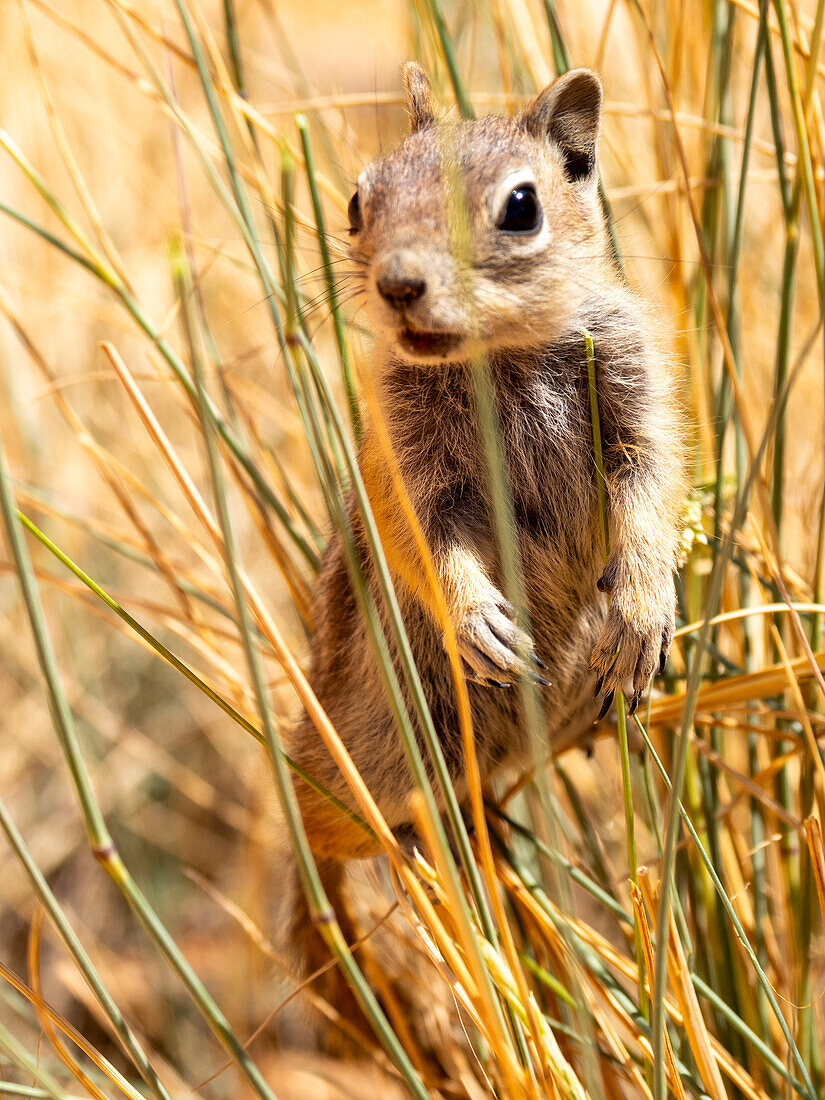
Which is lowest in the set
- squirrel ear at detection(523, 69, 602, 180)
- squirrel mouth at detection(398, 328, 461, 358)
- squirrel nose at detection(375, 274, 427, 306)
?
squirrel mouth at detection(398, 328, 461, 358)

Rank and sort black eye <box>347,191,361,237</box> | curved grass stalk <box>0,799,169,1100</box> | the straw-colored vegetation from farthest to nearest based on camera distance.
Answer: black eye <box>347,191,361,237</box> → the straw-colored vegetation → curved grass stalk <box>0,799,169,1100</box>

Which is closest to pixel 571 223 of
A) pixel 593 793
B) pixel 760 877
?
pixel 760 877

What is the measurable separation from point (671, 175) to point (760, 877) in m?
1.61

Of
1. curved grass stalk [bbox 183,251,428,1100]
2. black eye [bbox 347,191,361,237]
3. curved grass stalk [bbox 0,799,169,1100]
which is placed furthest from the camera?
black eye [bbox 347,191,361,237]

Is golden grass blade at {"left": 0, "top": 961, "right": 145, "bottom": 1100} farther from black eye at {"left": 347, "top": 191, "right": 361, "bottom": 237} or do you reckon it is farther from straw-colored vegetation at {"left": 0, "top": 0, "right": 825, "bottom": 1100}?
black eye at {"left": 347, "top": 191, "right": 361, "bottom": 237}

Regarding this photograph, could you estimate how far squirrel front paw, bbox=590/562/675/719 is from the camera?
1396 mm

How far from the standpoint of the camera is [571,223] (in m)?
1.61

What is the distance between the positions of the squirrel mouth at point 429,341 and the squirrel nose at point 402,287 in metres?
0.05

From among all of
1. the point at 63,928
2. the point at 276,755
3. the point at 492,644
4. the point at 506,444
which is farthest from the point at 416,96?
the point at 63,928

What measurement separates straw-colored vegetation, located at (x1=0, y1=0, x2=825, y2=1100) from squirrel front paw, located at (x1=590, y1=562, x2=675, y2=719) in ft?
0.37

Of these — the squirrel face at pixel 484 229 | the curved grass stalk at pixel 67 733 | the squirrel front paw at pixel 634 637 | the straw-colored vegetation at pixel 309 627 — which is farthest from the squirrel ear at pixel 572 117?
the curved grass stalk at pixel 67 733

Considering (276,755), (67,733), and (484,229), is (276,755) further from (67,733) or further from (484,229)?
(484,229)

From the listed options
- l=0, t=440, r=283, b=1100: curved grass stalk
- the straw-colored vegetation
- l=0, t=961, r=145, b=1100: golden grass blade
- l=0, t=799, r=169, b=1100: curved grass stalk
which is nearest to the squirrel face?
the straw-colored vegetation

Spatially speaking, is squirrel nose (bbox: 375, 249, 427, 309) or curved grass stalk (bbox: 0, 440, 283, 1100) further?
squirrel nose (bbox: 375, 249, 427, 309)
